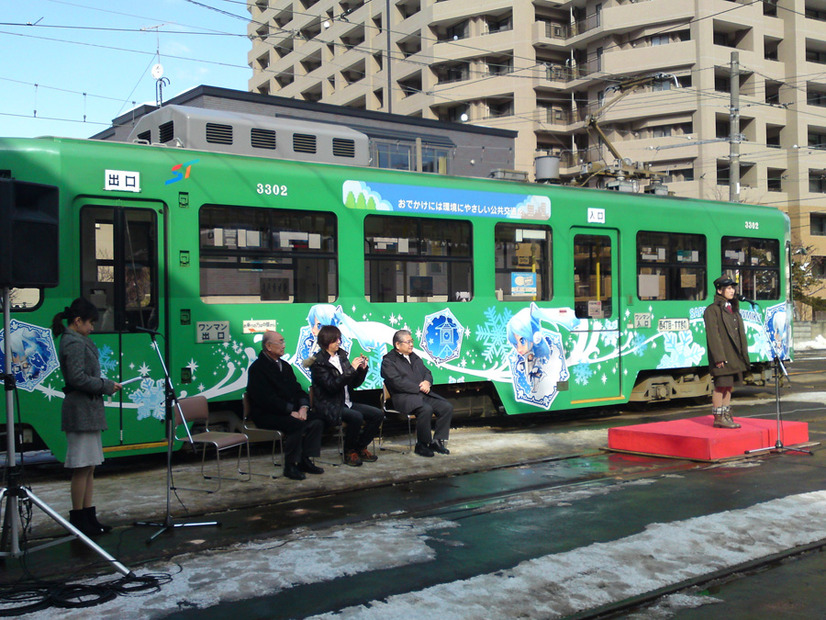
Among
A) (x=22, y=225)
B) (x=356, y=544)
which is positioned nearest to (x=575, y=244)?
(x=356, y=544)

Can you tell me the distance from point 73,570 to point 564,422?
8.32m

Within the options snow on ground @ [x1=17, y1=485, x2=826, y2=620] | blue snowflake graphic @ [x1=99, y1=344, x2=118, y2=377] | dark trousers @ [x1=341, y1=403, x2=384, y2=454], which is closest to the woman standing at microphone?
snow on ground @ [x1=17, y1=485, x2=826, y2=620]

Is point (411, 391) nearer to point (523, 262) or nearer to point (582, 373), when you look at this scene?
point (523, 262)

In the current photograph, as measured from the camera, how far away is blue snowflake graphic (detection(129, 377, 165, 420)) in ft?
26.7

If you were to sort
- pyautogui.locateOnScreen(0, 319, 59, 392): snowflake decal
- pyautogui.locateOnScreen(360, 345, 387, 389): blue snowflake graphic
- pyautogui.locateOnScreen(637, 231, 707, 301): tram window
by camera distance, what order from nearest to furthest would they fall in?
pyautogui.locateOnScreen(0, 319, 59, 392): snowflake decal, pyautogui.locateOnScreen(360, 345, 387, 389): blue snowflake graphic, pyautogui.locateOnScreen(637, 231, 707, 301): tram window

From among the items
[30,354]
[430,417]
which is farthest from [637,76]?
[30,354]

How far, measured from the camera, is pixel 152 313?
8.25 metres

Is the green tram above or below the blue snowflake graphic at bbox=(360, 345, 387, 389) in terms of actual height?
above

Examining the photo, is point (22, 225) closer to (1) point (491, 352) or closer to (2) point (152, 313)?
(2) point (152, 313)

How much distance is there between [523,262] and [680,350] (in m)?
3.49

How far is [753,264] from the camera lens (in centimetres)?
1415

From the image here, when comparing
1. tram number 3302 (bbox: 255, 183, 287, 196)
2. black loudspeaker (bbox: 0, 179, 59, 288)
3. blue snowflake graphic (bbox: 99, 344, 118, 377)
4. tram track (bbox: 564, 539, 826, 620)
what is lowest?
tram track (bbox: 564, 539, 826, 620)

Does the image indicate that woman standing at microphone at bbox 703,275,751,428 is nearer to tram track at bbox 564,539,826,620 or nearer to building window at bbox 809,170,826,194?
tram track at bbox 564,539,826,620

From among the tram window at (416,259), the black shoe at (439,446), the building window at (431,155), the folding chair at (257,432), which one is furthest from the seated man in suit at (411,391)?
the building window at (431,155)
